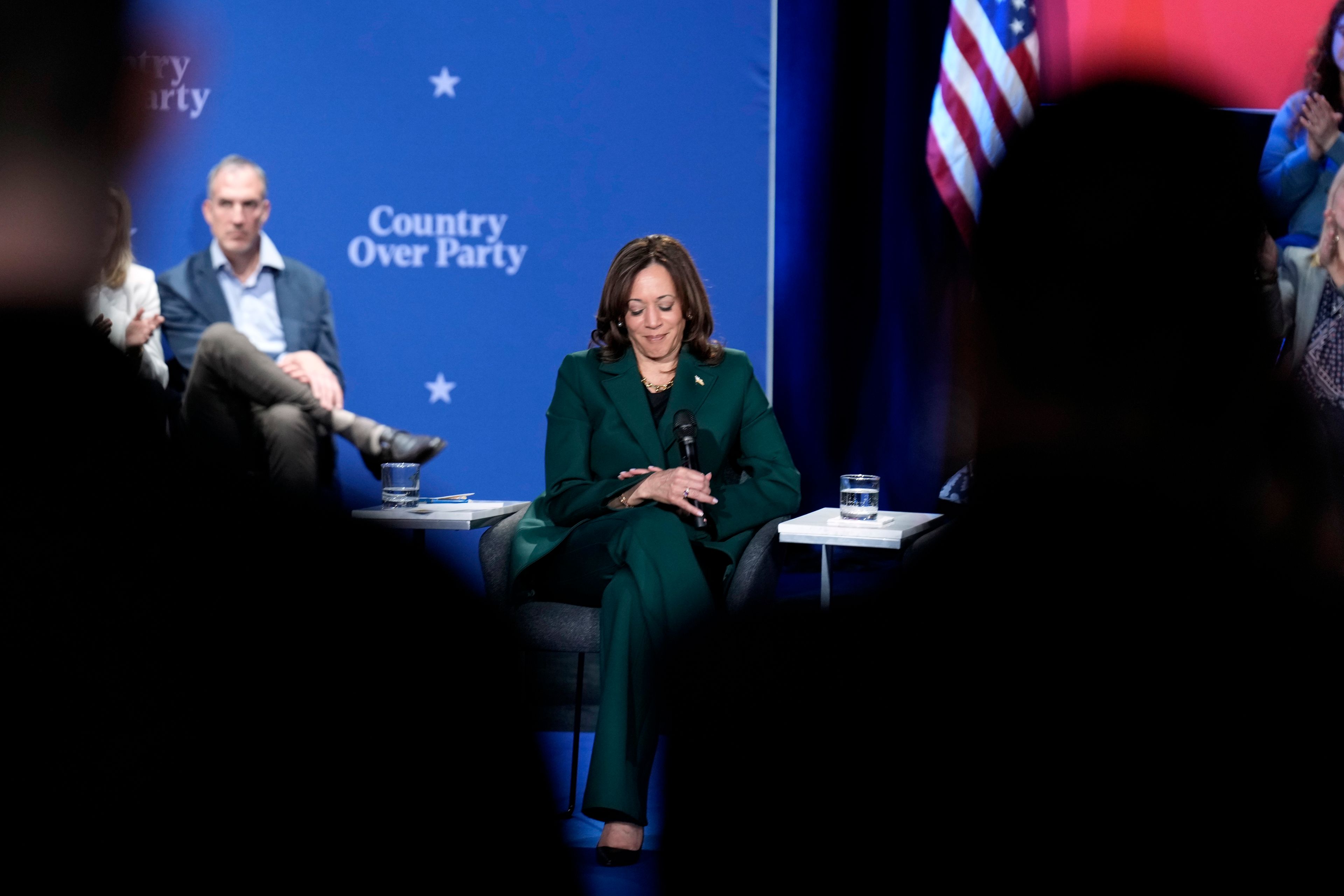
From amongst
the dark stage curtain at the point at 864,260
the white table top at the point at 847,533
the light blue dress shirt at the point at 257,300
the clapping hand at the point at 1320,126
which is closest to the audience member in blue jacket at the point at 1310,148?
the clapping hand at the point at 1320,126

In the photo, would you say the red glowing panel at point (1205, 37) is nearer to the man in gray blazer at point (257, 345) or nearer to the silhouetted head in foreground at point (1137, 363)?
the man in gray blazer at point (257, 345)

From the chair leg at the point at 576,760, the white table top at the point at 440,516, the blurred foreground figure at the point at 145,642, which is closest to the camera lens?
the blurred foreground figure at the point at 145,642

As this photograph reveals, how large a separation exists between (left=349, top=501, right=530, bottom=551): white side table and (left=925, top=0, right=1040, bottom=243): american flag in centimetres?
172

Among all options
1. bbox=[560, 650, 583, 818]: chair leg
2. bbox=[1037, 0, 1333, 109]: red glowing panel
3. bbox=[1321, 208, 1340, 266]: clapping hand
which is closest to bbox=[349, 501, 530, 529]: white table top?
bbox=[560, 650, 583, 818]: chair leg

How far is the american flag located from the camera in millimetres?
3467

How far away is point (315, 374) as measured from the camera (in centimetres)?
347

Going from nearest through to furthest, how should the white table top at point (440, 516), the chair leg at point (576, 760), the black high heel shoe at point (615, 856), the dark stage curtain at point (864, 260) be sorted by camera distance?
1. the black high heel shoe at point (615, 856)
2. the chair leg at point (576, 760)
3. the white table top at point (440, 516)
4. the dark stage curtain at point (864, 260)

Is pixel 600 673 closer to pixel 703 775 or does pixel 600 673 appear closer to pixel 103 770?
pixel 703 775

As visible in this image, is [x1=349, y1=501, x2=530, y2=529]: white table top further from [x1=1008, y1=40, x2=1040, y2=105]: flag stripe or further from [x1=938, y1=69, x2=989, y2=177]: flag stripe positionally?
[x1=1008, y1=40, x2=1040, y2=105]: flag stripe

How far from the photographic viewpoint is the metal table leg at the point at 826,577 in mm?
2690

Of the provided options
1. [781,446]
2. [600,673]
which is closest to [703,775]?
[600,673]

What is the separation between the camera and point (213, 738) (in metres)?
0.69

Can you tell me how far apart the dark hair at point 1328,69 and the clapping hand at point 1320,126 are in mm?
17

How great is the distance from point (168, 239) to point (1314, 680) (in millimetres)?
3486
